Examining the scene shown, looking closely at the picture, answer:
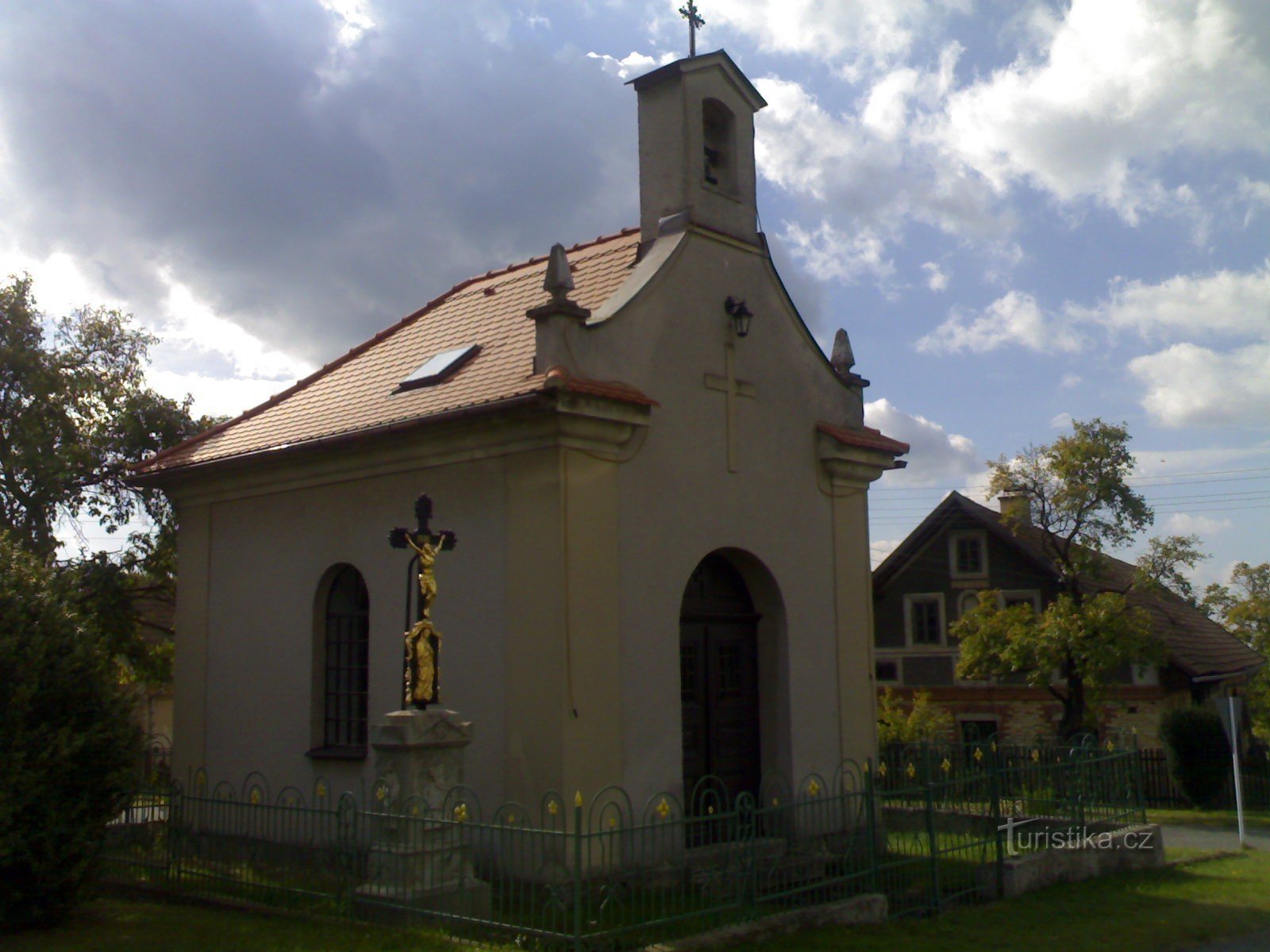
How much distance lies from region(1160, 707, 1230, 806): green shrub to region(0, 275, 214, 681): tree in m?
20.3

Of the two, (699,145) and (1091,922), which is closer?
(1091,922)

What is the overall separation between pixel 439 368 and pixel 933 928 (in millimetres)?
7621

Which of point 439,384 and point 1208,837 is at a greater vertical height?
point 439,384

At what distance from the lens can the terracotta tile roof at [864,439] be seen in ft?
45.9

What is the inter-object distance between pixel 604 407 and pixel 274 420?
5995 mm

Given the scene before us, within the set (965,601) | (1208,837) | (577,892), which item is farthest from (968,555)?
(577,892)

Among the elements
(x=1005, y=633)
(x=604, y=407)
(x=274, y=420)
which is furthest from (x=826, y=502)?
(x=1005, y=633)

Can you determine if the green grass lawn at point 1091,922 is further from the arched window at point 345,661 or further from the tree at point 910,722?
the tree at point 910,722

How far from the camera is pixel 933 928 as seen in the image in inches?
394

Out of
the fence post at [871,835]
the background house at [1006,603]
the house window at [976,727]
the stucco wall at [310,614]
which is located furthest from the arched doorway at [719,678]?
the house window at [976,727]

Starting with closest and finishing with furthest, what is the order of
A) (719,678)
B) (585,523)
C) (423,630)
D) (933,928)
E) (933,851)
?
1. (423,630)
2. (933,928)
3. (933,851)
4. (585,523)
5. (719,678)

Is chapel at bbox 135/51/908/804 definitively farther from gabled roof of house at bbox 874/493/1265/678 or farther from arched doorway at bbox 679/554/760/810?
gabled roof of house at bbox 874/493/1265/678

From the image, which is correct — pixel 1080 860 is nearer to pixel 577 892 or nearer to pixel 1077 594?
pixel 577 892

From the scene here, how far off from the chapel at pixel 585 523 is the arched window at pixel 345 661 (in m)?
0.04
